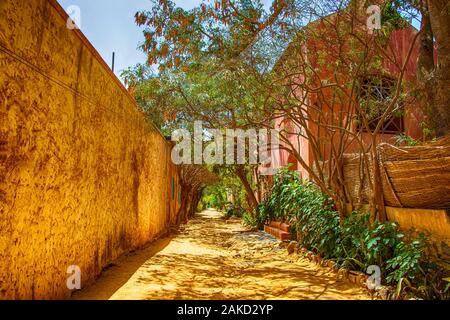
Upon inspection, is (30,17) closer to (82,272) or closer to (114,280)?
(82,272)

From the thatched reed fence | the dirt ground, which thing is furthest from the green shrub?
the thatched reed fence

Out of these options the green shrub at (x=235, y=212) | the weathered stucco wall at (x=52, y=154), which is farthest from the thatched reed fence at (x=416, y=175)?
the green shrub at (x=235, y=212)

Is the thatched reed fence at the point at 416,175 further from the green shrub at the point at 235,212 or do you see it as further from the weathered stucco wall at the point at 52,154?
the green shrub at the point at 235,212

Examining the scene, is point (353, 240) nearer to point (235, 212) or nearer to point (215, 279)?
point (215, 279)

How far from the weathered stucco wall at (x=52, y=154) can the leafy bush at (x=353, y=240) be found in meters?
3.76

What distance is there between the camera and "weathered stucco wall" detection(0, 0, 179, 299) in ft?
8.95

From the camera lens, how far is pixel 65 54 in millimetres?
3672

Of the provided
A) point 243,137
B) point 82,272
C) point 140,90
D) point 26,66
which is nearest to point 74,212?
point 82,272

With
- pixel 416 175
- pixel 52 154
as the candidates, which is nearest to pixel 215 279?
pixel 52 154

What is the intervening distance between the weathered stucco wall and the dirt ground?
47 centimetres

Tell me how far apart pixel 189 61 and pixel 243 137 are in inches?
221

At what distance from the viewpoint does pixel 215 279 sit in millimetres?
5223

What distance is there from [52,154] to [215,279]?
3.11 meters

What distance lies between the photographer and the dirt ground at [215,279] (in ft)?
13.8
